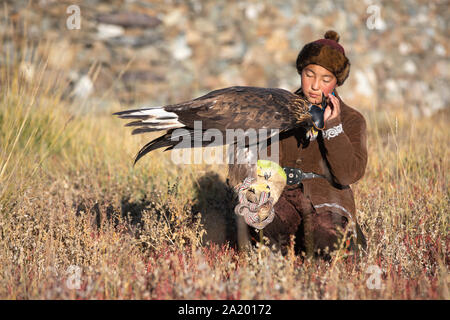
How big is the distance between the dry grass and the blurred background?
11.4 feet

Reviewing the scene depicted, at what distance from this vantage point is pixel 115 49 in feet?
29.4

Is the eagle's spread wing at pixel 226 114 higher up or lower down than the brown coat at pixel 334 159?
higher up

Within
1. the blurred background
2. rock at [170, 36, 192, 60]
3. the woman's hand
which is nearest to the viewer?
the woman's hand

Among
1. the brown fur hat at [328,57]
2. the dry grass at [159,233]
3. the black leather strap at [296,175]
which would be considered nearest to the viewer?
the dry grass at [159,233]

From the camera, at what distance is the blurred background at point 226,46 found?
28.3 ft

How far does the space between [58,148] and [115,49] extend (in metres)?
4.31

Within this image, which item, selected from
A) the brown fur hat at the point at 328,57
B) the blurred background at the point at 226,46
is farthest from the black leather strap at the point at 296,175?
the blurred background at the point at 226,46

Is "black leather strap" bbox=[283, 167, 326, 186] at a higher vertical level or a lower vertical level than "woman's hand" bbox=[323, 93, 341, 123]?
lower

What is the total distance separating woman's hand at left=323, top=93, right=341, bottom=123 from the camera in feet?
9.36

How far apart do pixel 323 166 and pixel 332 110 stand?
466 millimetres

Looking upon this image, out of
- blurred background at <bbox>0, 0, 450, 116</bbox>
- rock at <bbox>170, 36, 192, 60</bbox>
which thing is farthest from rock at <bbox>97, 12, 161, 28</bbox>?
rock at <bbox>170, 36, 192, 60</bbox>

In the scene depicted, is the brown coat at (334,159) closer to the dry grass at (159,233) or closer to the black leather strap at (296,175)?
the black leather strap at (296,175)

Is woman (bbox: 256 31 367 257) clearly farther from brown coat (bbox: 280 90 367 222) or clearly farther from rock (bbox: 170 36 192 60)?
rock (bbox: 170 36 192 60)

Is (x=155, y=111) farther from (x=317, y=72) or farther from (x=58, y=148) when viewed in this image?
(x=58, y=148)
